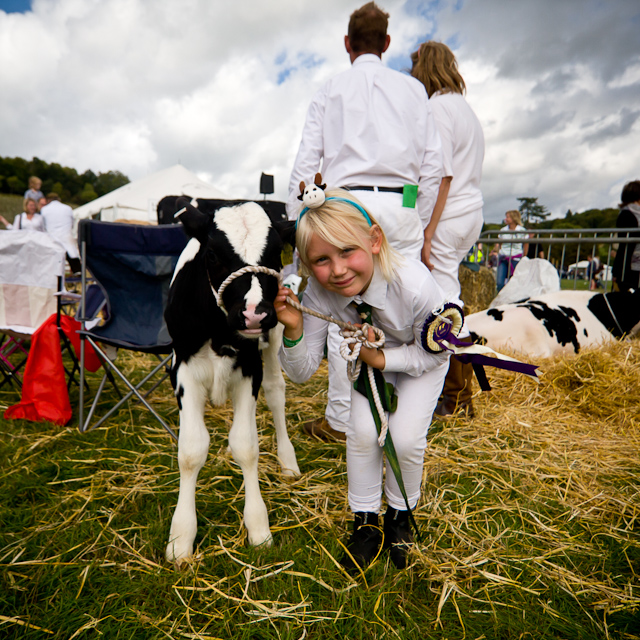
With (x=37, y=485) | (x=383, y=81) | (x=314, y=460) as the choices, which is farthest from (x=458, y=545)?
(x=383, y=81)

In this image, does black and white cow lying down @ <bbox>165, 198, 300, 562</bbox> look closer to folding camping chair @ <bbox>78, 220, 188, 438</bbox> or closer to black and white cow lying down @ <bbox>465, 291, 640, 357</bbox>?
folding camping chair @ <bbox>78, 220, 188, 438</bbox>

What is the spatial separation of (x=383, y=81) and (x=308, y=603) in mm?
2459

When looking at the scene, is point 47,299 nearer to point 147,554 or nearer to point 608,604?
point 147,554

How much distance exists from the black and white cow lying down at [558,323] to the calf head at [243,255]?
2977 millimetres

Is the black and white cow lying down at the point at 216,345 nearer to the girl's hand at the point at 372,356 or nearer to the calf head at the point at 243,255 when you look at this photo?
the calf head at the point at 243,255

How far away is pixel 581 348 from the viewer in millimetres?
4328

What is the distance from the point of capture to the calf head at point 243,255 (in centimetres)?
159

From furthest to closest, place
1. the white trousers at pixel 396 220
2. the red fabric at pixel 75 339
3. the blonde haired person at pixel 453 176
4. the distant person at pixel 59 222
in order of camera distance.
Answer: the distant person at pixel 59 222, the red fabric at pixel 75 339, the blonde haired person at pixel 453 176, the white trousers at pixel 396 220

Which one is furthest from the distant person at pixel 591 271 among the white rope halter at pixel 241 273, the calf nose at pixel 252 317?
the calf nose at pixel 252 317

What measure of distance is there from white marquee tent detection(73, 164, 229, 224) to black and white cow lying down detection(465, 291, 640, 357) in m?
14.0

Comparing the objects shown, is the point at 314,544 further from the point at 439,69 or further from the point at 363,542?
the point at 439,69

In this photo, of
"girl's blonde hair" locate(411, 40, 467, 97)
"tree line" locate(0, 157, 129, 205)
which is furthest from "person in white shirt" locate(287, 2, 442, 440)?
"tree line" locate(0, 157, 129, 205)

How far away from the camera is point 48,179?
61.9m

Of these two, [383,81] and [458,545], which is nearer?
[458,545]
